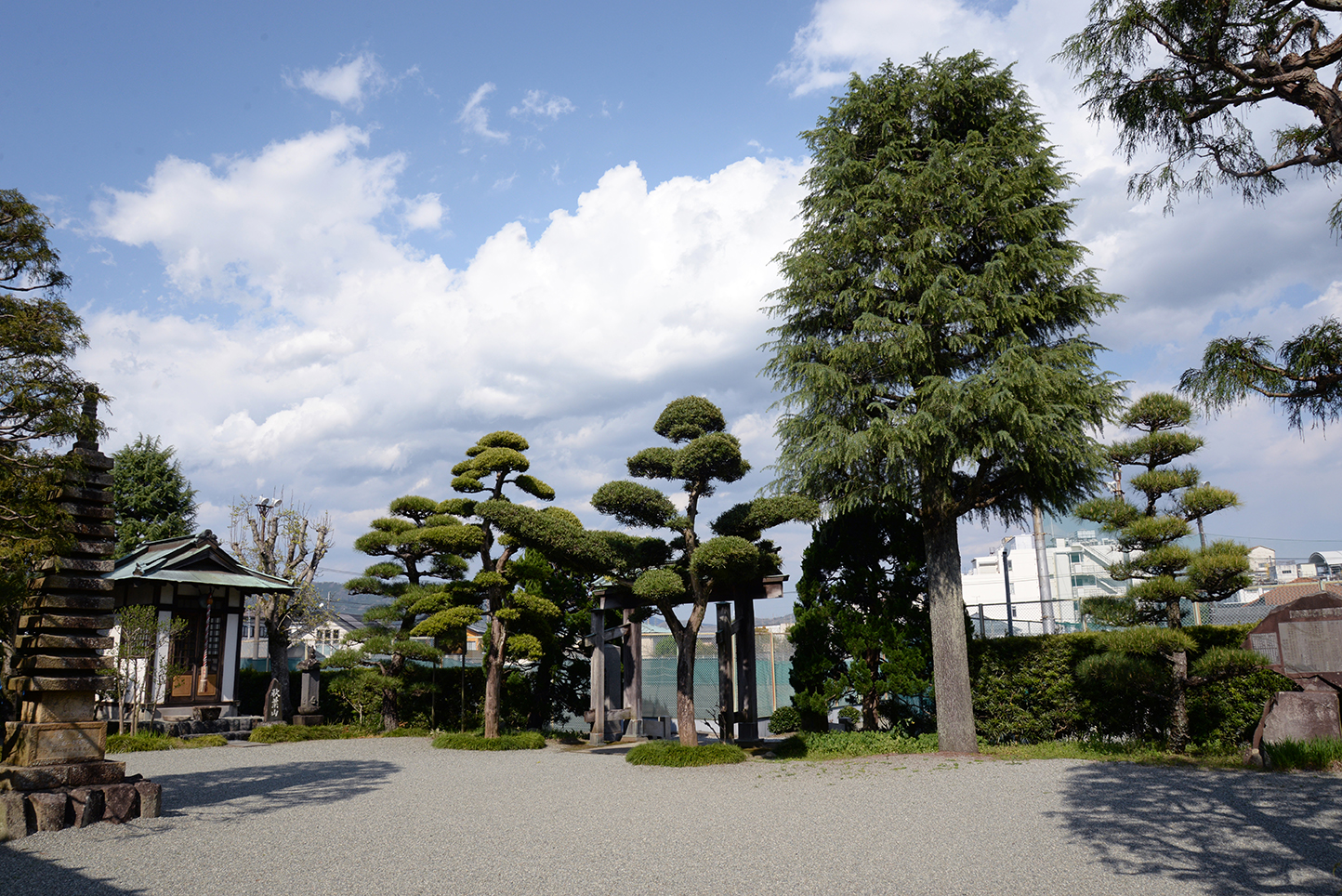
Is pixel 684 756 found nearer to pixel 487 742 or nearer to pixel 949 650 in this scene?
pixel 949 650

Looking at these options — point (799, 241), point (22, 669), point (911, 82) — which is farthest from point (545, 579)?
point (911, 82)

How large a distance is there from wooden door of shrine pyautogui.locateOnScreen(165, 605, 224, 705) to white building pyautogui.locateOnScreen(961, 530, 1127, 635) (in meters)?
21.2

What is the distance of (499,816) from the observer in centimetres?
732

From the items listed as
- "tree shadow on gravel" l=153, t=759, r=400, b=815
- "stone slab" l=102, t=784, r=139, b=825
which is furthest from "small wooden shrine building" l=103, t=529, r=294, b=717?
"stone slab" l=102, t=784, r=139, b=825

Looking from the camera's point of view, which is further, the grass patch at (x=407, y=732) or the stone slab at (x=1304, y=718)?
the grass patch at (x=407, y=732)

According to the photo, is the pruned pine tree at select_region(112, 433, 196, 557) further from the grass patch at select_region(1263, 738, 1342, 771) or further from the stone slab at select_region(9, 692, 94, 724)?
the grass patch at select_region(1263, 738, 1342, 771)

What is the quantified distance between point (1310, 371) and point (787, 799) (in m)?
5.61

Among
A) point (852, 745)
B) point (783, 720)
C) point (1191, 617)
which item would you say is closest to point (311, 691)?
point (783, 720)

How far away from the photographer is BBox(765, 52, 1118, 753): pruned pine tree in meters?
10.3

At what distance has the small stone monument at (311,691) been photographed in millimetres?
16684

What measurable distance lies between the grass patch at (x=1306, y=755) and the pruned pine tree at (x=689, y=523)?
18.3 ft

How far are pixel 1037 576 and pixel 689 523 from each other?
2121cm

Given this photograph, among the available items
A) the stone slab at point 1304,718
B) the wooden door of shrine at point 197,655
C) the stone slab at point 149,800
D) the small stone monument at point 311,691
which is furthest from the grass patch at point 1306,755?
the wooden door of shrine at point 197,655

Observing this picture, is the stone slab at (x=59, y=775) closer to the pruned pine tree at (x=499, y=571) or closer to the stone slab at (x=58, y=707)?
the stone slab at (x=58, y=707)
